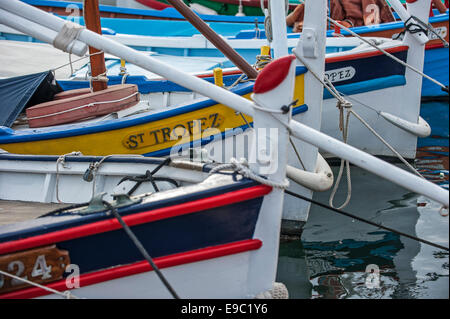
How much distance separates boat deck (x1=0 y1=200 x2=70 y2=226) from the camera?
468 cm

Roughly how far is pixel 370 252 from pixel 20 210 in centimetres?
337

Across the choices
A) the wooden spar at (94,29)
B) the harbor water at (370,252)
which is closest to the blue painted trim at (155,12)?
the harbor water at (370,252)

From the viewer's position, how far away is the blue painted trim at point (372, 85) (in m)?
7.82

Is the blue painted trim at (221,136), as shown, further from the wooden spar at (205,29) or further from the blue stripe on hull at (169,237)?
the blue stripe on hull at (169,237)

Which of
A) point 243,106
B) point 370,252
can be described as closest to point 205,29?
point 243,106

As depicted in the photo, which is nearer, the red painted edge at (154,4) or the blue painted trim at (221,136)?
the blue painted trim at (221,136)

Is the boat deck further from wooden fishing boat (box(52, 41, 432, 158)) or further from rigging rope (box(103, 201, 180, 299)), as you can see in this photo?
wooden fishing boat (box(52, 41, 432, 158))

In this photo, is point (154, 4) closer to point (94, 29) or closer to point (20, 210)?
point (94, 29)

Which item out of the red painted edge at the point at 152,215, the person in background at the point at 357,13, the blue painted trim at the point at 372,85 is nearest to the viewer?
the red painted edge at the point at 152,215

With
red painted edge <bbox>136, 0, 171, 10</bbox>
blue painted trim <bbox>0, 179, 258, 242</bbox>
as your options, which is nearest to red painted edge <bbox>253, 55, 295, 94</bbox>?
blue painted trim <bbox>0, 179, 258, 242</bbox>

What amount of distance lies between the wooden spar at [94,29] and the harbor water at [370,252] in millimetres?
2695

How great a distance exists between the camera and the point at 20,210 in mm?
4961

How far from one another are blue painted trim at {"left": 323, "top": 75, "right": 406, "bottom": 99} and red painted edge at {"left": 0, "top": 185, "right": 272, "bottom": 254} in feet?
15.5
